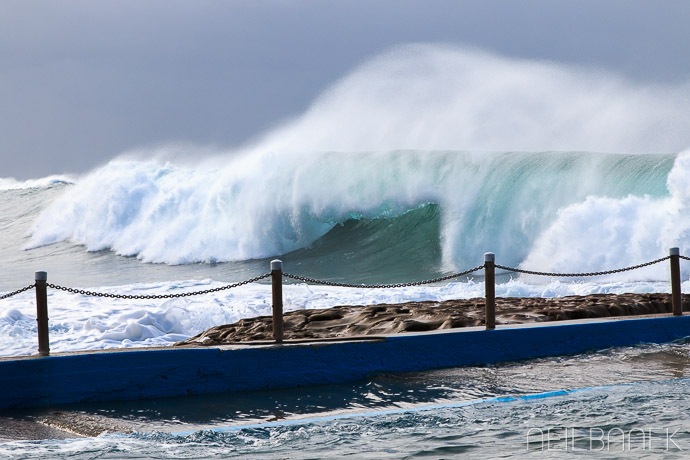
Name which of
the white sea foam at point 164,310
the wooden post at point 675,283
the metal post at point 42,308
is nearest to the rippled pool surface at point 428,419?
the metal post at point 42,308

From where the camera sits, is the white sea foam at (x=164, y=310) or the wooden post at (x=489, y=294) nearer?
the wooden post at (x=489, y=294)

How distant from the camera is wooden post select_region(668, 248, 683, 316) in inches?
369

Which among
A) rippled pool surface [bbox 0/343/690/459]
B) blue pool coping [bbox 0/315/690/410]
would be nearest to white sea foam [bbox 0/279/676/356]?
blue pool coping [bbox 0/315/690/410]

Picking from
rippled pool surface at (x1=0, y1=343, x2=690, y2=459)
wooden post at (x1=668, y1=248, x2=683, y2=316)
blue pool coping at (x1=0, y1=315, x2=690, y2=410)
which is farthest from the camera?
wooden post at (x1=668, y1=248, x2=683, y2=316)

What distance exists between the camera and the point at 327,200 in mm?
26719

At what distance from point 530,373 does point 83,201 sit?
2832 cm

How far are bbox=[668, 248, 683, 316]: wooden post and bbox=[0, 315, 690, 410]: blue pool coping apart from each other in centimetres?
117

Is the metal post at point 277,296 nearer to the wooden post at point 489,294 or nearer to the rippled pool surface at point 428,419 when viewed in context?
the rippled pool surface at point 428,419

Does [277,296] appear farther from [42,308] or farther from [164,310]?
[164,310]

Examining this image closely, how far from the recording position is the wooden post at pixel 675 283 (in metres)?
9.38

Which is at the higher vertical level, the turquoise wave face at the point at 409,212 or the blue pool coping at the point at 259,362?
the turquoise wave face at the point at 409,212

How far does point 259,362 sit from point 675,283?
15.2 ft

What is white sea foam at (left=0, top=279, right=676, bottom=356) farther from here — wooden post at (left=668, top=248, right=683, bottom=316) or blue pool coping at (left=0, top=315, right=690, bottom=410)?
wooden post at (left=668, top=248, right=683, bottom=316)

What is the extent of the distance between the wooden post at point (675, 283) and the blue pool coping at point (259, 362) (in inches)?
45.9
